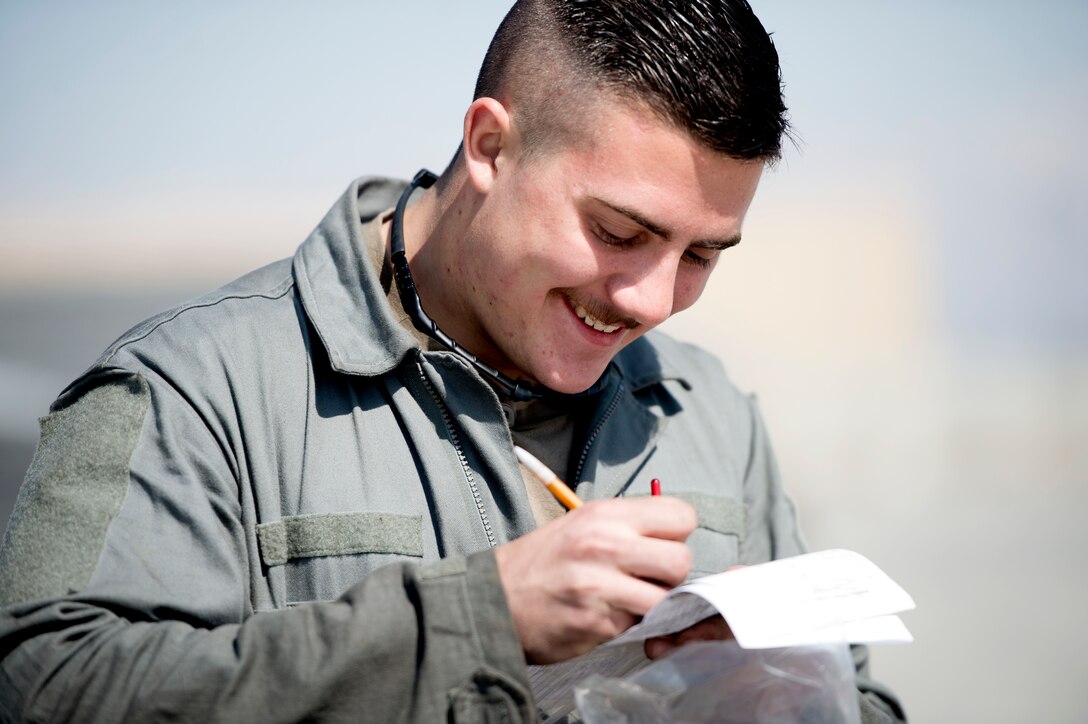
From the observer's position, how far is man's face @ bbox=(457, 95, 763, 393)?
2.04m

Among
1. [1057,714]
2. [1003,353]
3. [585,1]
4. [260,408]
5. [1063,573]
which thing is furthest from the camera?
[1003,353]

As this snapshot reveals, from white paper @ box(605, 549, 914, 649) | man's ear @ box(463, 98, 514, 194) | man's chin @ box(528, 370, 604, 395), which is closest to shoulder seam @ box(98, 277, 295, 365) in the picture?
man's ear @ box(463, 98, 514, 194)

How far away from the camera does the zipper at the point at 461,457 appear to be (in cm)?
209

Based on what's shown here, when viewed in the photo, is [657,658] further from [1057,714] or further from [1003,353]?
[1003,353]

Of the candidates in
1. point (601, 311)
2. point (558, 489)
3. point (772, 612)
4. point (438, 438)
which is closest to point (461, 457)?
point (438, 438)

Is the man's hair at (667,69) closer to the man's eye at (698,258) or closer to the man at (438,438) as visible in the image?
the man at (438,438)

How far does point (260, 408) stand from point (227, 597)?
0.37 meters

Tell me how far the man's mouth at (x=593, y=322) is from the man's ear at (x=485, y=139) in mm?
299

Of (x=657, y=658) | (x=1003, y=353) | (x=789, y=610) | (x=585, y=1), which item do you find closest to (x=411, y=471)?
(x=657, y=658)

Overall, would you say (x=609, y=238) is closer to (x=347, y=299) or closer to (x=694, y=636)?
(x=347, y=299)

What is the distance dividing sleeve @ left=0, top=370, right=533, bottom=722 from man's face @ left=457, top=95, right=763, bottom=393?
67 cm

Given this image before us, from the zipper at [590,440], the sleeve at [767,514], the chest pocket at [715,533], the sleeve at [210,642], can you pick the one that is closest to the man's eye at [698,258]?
the zipper at [590,440]

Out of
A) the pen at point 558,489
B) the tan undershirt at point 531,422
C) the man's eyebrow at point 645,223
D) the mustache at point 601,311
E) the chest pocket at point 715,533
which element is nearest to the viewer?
the pen at point 558,489

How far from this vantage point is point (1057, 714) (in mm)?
4328
